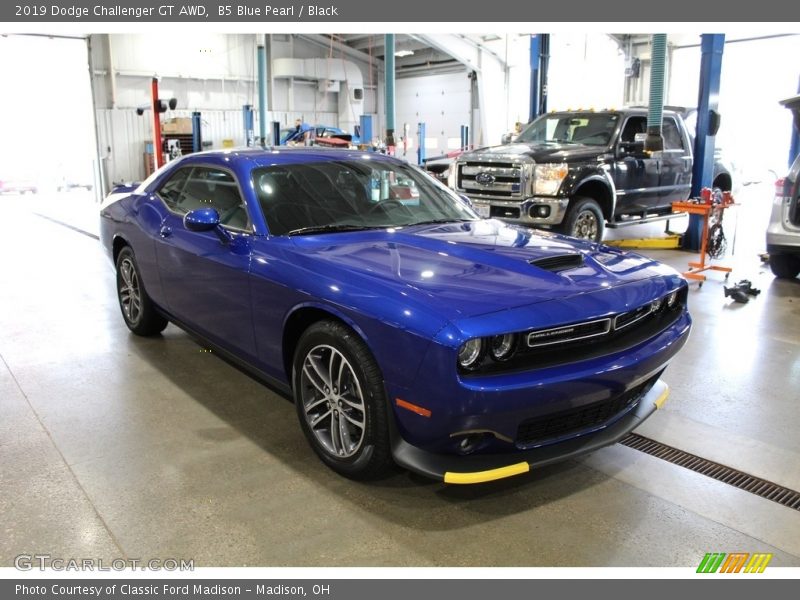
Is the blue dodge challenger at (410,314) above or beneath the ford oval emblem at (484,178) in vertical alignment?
beneath

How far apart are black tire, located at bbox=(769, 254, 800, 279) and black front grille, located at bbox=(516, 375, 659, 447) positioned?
504 centimetres

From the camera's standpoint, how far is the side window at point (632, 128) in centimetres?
841

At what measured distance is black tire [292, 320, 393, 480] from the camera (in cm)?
255

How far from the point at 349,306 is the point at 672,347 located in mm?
1448

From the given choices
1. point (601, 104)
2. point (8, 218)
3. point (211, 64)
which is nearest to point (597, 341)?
point (8, 218)

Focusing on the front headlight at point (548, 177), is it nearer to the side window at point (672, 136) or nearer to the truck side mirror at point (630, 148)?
the truck side mirror at point (630, 148)

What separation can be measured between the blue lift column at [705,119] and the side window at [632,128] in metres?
0.68

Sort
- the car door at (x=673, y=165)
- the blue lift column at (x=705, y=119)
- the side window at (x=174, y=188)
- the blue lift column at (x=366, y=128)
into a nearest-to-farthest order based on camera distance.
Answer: the side window at (x=174, y=188) < the blue lift column at (x=705, y=119) < the car door at (x=673, y=165) < the blue lift column at (x=366, y=128)

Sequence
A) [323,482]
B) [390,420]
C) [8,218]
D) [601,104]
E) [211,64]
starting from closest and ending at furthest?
[390,420] < [323,482] < [8,218] < [601,104] < [211,64]

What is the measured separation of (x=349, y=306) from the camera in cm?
257

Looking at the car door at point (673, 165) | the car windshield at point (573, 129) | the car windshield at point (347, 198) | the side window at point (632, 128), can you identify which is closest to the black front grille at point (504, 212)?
the car windshield at point (573, 129)

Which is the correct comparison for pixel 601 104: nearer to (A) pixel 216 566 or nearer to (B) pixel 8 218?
(B) pixel 8 218

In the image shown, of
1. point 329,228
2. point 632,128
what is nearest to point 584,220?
point 632,128

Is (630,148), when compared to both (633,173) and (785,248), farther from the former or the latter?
(785,248)
